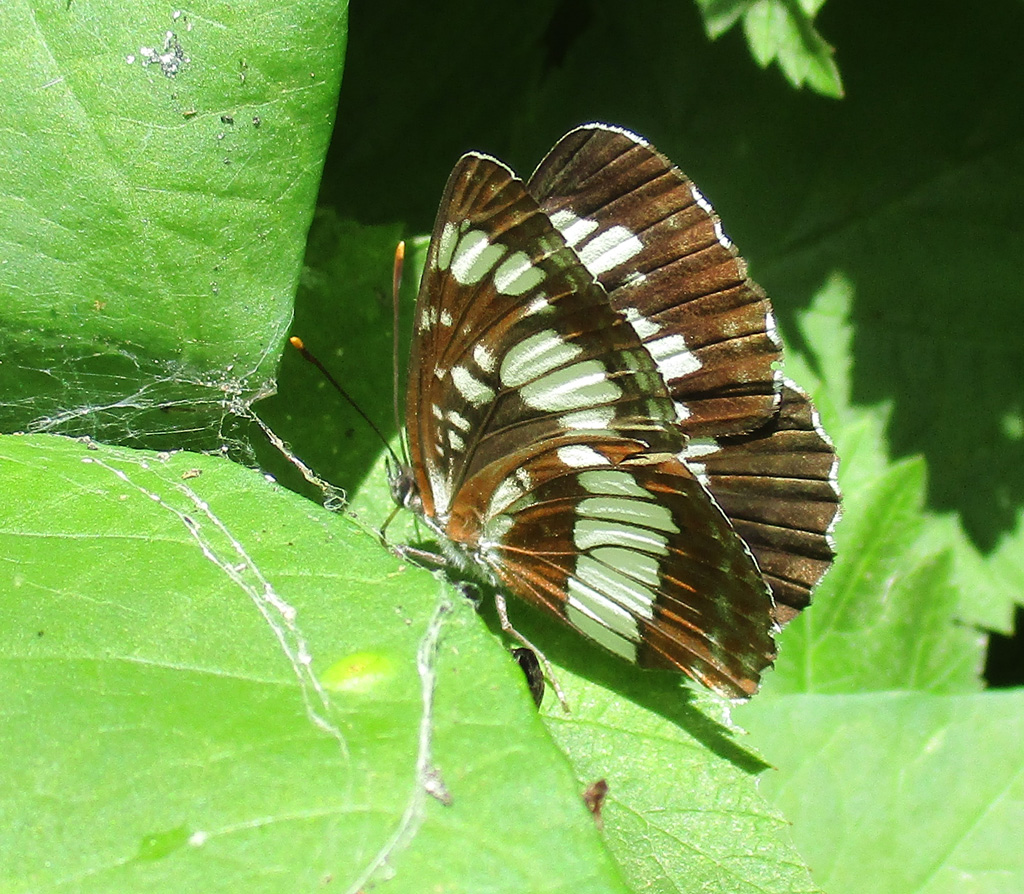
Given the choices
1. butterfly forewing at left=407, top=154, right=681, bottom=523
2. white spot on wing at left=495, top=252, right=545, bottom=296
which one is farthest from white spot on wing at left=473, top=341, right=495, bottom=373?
white spot on wing at left=495, top=252, right=545, bottom=296

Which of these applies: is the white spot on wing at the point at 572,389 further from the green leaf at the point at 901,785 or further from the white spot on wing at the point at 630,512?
the green leaf at the point at 901,785

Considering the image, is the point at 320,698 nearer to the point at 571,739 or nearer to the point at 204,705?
the point at 204,705

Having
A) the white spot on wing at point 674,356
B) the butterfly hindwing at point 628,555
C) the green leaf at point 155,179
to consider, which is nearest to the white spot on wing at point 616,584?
the butterfly hindwing at point 628,555

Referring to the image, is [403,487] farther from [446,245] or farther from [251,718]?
[251,718]

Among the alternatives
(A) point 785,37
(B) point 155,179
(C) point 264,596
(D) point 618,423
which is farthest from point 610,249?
(C) point 264,596

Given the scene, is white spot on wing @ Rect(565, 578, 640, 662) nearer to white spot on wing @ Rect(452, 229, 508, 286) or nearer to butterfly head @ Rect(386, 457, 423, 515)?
butterfly head @ Rect(386, 457, 423, 515)

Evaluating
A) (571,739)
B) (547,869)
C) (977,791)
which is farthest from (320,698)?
(977,791)
